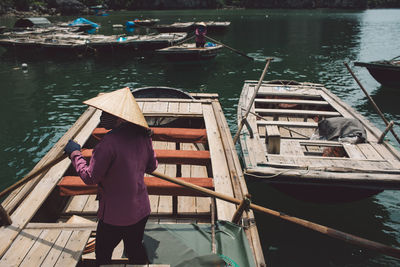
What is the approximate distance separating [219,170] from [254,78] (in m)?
15.7

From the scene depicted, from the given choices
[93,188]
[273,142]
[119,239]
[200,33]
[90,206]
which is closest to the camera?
A: [119,239]

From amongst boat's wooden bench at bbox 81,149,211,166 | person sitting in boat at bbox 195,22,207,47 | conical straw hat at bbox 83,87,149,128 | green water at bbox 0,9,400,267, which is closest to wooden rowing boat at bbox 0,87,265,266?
boat's wooden bench at bbox 81,149,211,166

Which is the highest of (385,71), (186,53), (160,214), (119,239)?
(186,53)

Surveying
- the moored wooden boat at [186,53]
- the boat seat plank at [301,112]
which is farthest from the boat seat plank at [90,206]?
the moored wooden boat at [186,53]

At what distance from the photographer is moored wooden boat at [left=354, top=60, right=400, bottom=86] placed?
15203mm

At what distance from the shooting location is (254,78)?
1955 cm

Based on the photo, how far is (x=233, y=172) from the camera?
489 centimetres

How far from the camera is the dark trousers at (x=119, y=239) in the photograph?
9.29ft

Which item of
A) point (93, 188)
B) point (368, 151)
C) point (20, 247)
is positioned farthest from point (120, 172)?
point (368, 151)

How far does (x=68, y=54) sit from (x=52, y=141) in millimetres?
18094

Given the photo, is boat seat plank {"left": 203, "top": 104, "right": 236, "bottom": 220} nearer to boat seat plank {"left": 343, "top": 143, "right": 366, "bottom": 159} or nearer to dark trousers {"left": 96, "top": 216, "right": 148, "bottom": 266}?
dark trousers {"left": 96, "top": 216, "right": 148, "bottom": 266}

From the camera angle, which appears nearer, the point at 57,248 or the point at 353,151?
the point at 57,248

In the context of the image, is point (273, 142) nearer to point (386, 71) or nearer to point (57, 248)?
point (57, 248)

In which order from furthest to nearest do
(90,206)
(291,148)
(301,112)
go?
(301,112) → (291,148) → (90,206)
